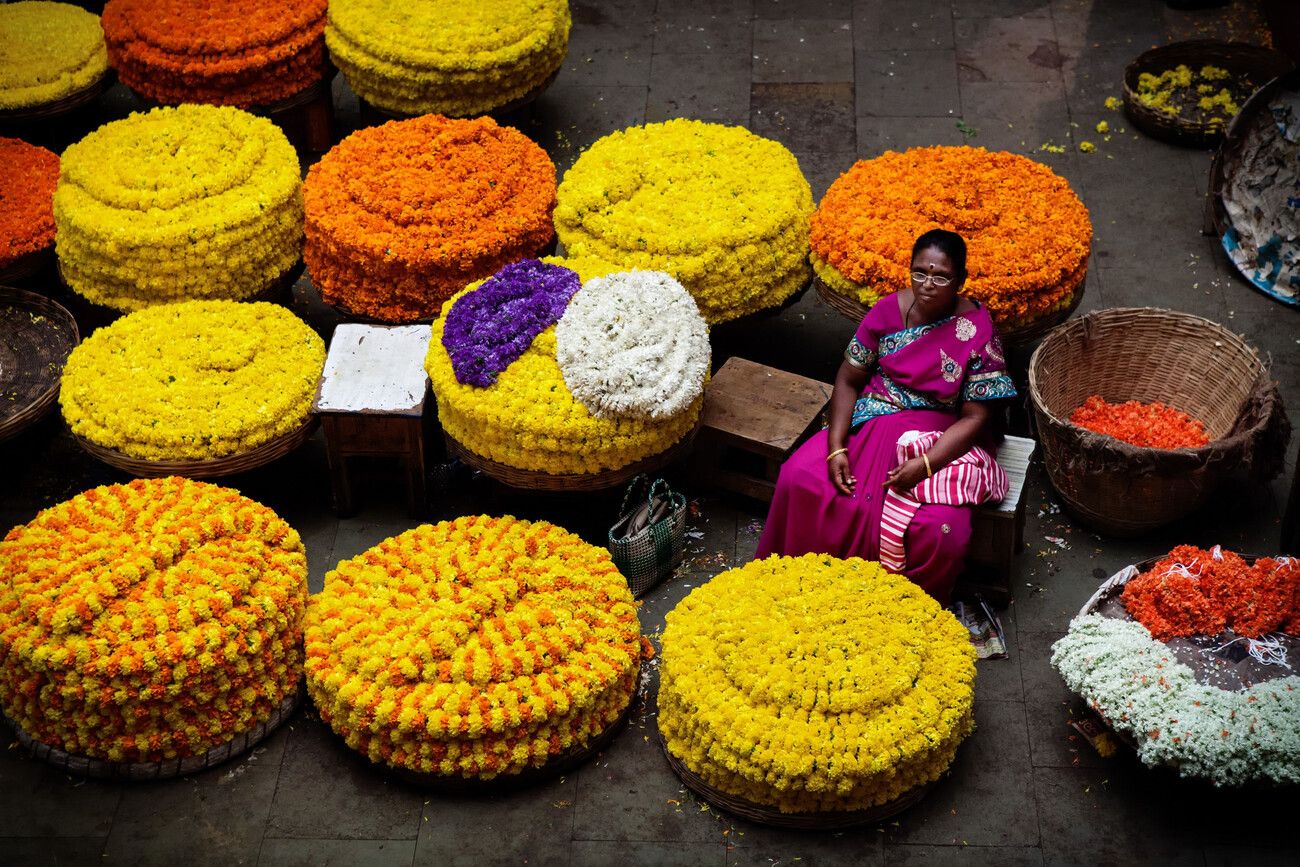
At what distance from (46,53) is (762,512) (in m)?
4.68

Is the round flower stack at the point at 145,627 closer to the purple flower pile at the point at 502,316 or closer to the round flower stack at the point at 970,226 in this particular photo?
the purple flower pile at the point at 502,316

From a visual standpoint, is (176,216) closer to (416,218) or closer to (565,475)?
→ (416,218)

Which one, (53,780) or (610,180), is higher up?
(610,180)

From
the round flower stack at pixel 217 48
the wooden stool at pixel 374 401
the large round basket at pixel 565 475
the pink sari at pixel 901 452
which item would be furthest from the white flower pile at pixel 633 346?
the round flower stack at pixel 217 48

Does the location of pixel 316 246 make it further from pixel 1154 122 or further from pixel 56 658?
pixel 1154 122

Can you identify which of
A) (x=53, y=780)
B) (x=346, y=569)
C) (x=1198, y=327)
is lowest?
(x=53, y=780)

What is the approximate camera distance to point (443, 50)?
770cm

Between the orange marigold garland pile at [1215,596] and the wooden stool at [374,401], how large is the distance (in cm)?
282

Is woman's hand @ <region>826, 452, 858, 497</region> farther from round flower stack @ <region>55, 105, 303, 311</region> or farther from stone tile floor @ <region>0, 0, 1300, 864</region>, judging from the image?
round flower stack @ <region>55, 105, 303, 311</region>

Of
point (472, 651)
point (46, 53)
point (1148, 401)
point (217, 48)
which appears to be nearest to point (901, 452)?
point (1148, 401)

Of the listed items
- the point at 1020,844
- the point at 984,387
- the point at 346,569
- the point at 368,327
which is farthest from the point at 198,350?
the point at 1020,844

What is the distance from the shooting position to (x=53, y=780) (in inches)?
213

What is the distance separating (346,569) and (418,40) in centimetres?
323

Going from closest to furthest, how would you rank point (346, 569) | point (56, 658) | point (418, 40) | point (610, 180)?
point (56, 658) < point (346, 569) < point (610, 180) < point (418, 40)
